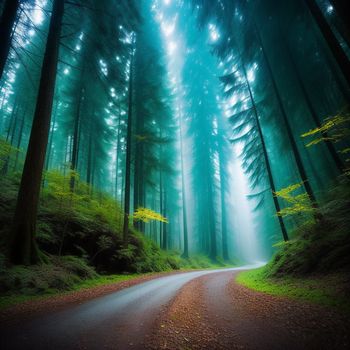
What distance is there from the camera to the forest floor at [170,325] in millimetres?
3051

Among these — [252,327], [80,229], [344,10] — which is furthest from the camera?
[80,229]

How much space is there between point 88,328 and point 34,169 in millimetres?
5756

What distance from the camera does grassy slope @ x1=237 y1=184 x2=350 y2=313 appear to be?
4.94m

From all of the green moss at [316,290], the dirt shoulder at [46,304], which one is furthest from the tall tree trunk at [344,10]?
the dirt shoulder at [46,304]

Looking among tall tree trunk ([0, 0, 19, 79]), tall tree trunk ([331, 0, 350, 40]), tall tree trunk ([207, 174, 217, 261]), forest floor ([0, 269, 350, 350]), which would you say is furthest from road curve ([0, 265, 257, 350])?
tall tree trunk ([207, 174, 217, 261])

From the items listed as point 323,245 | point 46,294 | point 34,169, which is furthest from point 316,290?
point 34,169

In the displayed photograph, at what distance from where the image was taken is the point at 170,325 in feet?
13.0

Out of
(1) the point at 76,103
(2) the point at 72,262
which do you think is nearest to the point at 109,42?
(1) the point at 76,103

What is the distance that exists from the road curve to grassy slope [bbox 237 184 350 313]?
4.20m

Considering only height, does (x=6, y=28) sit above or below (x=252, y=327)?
above

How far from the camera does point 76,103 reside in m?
16.3

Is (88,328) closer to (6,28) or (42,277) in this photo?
(42,277)

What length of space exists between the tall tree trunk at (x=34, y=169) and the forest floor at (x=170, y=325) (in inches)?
91.2

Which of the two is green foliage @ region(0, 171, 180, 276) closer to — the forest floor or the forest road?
the forest floor
